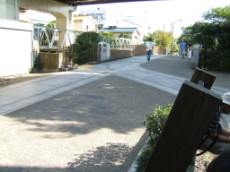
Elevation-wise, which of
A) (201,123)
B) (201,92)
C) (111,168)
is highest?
(201,92)

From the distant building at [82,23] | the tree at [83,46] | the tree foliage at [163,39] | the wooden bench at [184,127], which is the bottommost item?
the wooden bench at [184,127]

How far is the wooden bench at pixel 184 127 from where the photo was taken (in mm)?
2240

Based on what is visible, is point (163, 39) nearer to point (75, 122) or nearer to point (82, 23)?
point (82, 23)

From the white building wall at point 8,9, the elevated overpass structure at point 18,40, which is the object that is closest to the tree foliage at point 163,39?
the elevated overpass structure at point 18,40

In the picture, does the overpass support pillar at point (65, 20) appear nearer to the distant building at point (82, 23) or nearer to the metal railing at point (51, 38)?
the metal railing at point (51, 38)

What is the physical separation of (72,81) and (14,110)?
4.28 m

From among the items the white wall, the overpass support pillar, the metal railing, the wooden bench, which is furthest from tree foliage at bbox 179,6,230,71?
the wooden bench

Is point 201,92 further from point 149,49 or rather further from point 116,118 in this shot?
point 149,49

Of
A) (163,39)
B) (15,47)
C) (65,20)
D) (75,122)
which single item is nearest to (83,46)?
(15,47)

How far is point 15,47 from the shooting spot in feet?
42.2

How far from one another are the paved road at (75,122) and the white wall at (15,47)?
1.95 metres

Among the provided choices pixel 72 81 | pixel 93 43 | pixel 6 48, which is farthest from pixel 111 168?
pixel 93 43

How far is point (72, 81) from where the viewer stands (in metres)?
11.2

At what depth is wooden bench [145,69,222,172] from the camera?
2.24 m
